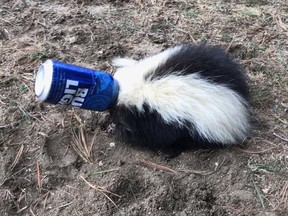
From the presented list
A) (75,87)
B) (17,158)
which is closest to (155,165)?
(75,87)

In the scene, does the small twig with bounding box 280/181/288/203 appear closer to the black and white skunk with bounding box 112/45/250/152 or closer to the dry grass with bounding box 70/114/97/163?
the black and white skunk with bounding box 112/45/250/152

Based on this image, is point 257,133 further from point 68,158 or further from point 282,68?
point 68,158

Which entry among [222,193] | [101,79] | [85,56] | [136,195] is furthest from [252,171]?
[85,56]

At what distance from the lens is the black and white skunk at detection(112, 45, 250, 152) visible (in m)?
2.77

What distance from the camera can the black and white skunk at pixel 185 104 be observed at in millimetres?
2768

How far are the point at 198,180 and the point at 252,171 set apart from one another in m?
0.30

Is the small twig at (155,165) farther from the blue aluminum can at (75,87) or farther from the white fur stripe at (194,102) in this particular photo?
the blue aluminum can at (75,87)

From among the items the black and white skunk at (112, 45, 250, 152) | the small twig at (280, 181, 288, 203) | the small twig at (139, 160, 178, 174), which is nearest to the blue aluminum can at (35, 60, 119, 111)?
the black and white skunk at (112, 45, 250, 152)

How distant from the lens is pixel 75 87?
8.82 feet

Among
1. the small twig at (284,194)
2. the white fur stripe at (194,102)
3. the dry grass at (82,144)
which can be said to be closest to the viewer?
the small twig at (284,194)

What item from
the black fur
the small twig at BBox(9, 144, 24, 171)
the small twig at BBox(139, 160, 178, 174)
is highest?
the black fur

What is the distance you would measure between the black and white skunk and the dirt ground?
0.11m

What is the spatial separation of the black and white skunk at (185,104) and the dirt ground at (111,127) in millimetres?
106

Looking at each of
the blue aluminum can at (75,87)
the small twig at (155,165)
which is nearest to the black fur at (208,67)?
the blue aluminum can at (75,87)
